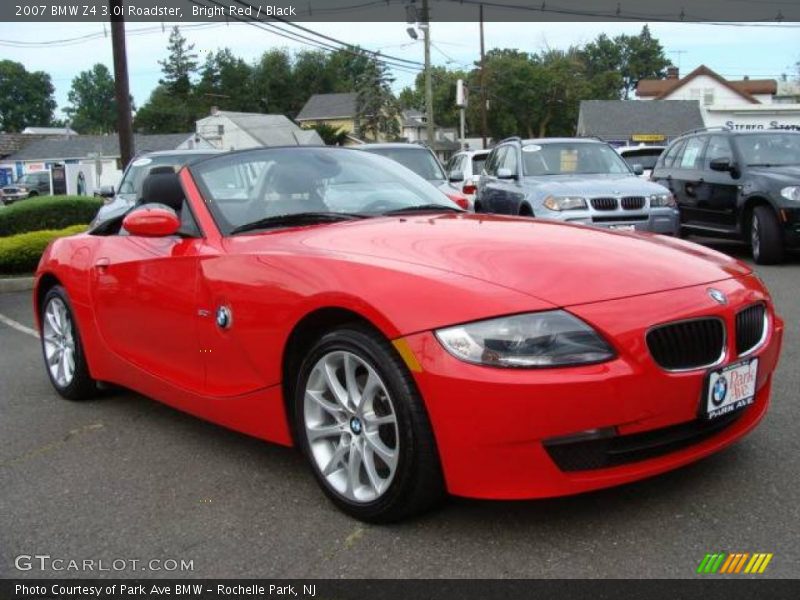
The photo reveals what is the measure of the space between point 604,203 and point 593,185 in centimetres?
A: 36

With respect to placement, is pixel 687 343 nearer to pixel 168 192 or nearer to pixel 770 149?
pixel 168 192

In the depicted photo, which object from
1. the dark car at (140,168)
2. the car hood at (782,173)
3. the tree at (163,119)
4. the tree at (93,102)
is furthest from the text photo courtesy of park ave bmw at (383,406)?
the tree at (93,102)

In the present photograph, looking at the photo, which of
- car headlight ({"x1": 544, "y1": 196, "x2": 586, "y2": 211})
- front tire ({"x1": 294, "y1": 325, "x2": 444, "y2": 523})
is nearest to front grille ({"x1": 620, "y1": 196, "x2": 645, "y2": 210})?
car headlight ({"x1": 544, "y1": 196, "x2": 586, "y2": 211})

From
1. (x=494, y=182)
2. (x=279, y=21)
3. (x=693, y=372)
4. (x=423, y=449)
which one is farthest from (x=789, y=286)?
(x=279, y=21)

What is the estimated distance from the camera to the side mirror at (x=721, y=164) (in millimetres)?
9727

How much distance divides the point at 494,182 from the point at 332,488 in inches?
333

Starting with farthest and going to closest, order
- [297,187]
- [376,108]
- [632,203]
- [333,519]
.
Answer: [376,108]
[632,203]
[297,187]
[333,519]

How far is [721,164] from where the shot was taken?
32.0 feet

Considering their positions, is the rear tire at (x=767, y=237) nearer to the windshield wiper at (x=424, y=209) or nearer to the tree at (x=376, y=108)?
the windshield wiper at (x=424, y=209)

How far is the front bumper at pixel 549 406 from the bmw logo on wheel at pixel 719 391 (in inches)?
3.6

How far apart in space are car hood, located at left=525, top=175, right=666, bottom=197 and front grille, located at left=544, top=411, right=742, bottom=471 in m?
6.61

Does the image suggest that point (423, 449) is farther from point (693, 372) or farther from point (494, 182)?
point (494, 182)

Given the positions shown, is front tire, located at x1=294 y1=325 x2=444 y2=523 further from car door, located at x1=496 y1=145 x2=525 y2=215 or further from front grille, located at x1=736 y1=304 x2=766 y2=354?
car door, located at x1=496 y1=145 x2=525 y2=215
